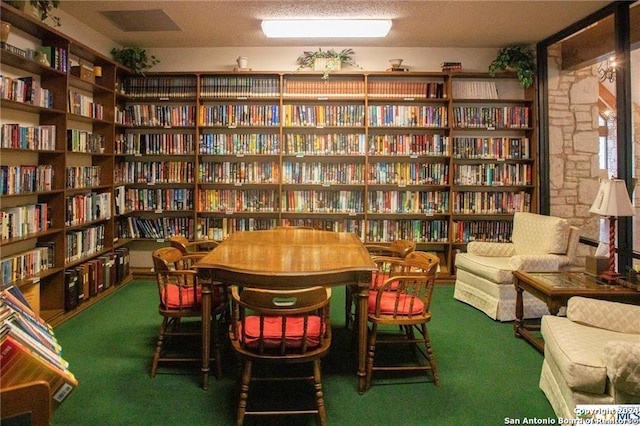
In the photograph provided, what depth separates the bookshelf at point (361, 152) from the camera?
16.7 ft

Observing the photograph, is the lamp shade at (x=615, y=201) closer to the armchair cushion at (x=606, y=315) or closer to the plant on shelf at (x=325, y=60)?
the armchair cushion at (x=606, y=315)

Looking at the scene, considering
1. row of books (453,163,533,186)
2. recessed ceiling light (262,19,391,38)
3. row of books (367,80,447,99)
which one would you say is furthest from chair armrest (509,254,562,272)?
recessed ceiling light (262,19,391,38)

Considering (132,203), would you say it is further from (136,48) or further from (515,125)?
(515,125)

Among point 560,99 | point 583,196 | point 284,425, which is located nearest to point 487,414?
point 284,425

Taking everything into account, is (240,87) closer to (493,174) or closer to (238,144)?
(238,144)

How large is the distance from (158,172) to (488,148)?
157 inches

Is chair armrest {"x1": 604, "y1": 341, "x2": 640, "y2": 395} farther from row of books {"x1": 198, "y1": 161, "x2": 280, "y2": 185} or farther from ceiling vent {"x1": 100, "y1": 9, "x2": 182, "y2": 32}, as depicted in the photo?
ceiling vent {"x1": 100, "y1": 9, "x2": 182, "y2": 32}

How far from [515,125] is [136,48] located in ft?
14.9

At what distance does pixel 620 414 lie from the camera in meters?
1.90

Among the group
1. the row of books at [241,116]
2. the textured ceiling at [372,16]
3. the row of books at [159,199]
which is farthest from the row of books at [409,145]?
the row of books at [159,199]

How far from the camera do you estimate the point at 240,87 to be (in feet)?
16.8

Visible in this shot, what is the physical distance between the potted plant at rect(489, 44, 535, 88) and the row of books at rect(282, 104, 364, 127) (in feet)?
5.50

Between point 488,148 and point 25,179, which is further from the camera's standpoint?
point 488,148

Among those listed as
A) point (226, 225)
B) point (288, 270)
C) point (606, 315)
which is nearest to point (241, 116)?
point (226, 225)
